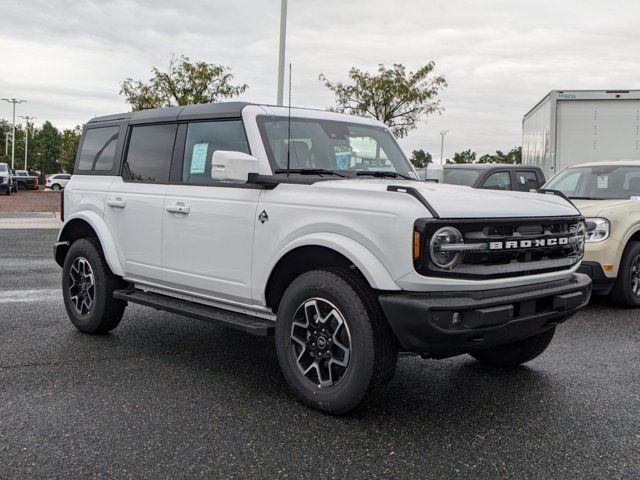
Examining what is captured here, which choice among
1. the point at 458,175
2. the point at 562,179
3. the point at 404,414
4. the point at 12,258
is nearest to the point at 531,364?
the point at 404,414

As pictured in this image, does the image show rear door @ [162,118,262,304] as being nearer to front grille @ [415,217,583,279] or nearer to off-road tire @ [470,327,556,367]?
front grille @ [415,217,583,279]

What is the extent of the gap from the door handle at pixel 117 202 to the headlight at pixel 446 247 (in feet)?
9.78

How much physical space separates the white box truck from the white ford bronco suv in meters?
9.64

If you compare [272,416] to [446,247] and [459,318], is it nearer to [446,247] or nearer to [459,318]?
[459,318]

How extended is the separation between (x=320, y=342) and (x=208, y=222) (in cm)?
130

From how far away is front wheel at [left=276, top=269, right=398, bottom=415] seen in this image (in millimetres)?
3795

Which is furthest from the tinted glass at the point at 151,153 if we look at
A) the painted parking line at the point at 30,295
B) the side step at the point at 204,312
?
the painted parking line at the point at 30,295

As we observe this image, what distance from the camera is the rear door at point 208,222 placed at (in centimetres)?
459

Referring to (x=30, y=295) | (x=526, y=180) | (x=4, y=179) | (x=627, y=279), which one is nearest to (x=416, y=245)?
(x=627, y=279)

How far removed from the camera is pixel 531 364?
5.32 m

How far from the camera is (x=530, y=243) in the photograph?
Result: 4105 millimetres

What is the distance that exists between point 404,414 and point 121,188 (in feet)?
10.2

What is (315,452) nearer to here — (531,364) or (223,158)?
(223,158)

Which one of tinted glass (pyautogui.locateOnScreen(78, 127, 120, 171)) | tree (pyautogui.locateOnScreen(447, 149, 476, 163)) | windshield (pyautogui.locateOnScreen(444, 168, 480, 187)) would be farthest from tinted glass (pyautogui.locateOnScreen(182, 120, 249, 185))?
tree (pyautogui.locateOnScreen(447, 149, 476, 163))
